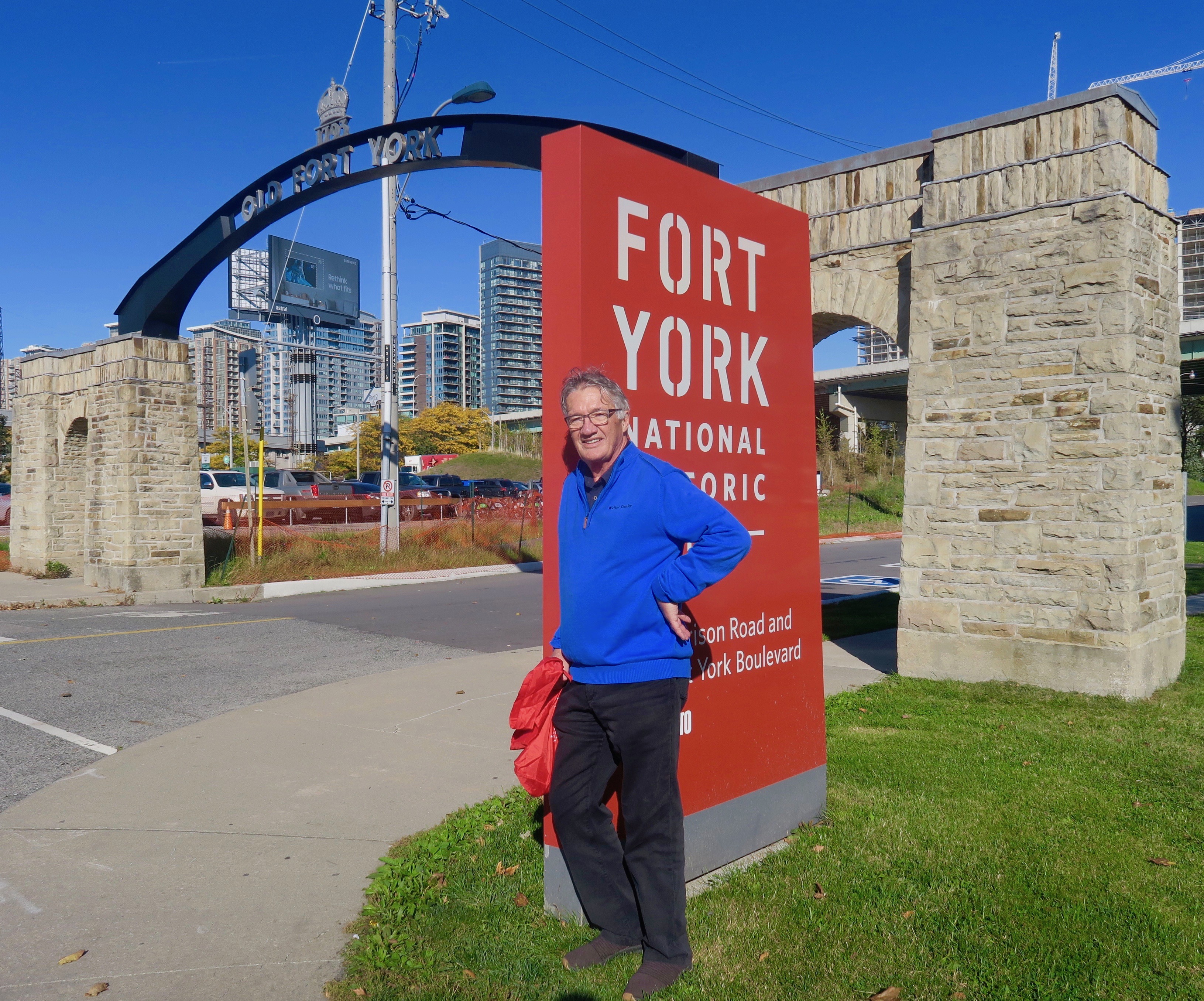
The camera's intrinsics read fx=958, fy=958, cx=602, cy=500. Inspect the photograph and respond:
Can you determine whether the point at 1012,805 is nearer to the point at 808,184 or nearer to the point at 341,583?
the point at 808,184

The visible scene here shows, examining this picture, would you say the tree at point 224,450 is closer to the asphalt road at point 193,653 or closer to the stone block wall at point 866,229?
the asphalt road at point 193,653

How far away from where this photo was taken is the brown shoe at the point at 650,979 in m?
3.17

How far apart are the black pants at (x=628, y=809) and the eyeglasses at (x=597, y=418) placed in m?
0.89

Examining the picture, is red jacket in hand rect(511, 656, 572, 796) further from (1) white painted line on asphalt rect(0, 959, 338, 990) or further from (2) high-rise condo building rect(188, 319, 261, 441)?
(2) high-rise condo building rect(188, 319, 261, 441)

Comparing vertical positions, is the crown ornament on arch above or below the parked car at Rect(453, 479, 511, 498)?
above

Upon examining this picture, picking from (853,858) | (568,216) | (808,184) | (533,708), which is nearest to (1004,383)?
(808,184)

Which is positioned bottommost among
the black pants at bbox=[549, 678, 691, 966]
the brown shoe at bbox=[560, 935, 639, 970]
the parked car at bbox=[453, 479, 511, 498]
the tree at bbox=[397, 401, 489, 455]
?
the brown shoe at bbox=[560, 935, 639, 970]

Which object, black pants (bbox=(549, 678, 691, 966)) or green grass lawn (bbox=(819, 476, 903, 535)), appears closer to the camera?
black pants (bbox=(549, 678, 691, 966))

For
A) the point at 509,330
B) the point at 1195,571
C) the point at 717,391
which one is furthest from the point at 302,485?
the point at 509,330

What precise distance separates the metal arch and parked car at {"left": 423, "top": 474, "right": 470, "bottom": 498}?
23.3 m

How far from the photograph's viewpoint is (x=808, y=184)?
9867 millimetres

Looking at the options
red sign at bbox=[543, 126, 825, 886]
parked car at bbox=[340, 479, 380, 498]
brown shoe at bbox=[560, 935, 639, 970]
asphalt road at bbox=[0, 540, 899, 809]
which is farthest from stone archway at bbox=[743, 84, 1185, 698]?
parked car at bbox=[340, 479, 380, 498]

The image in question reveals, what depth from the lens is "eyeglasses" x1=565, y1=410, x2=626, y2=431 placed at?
3.30 m

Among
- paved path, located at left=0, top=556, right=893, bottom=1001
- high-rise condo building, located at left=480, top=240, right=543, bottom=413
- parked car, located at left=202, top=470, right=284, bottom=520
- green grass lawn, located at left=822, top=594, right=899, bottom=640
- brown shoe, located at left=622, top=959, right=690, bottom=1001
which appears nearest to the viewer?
brown shoe, located at left=622, top=959, right=690, bottom=1001
